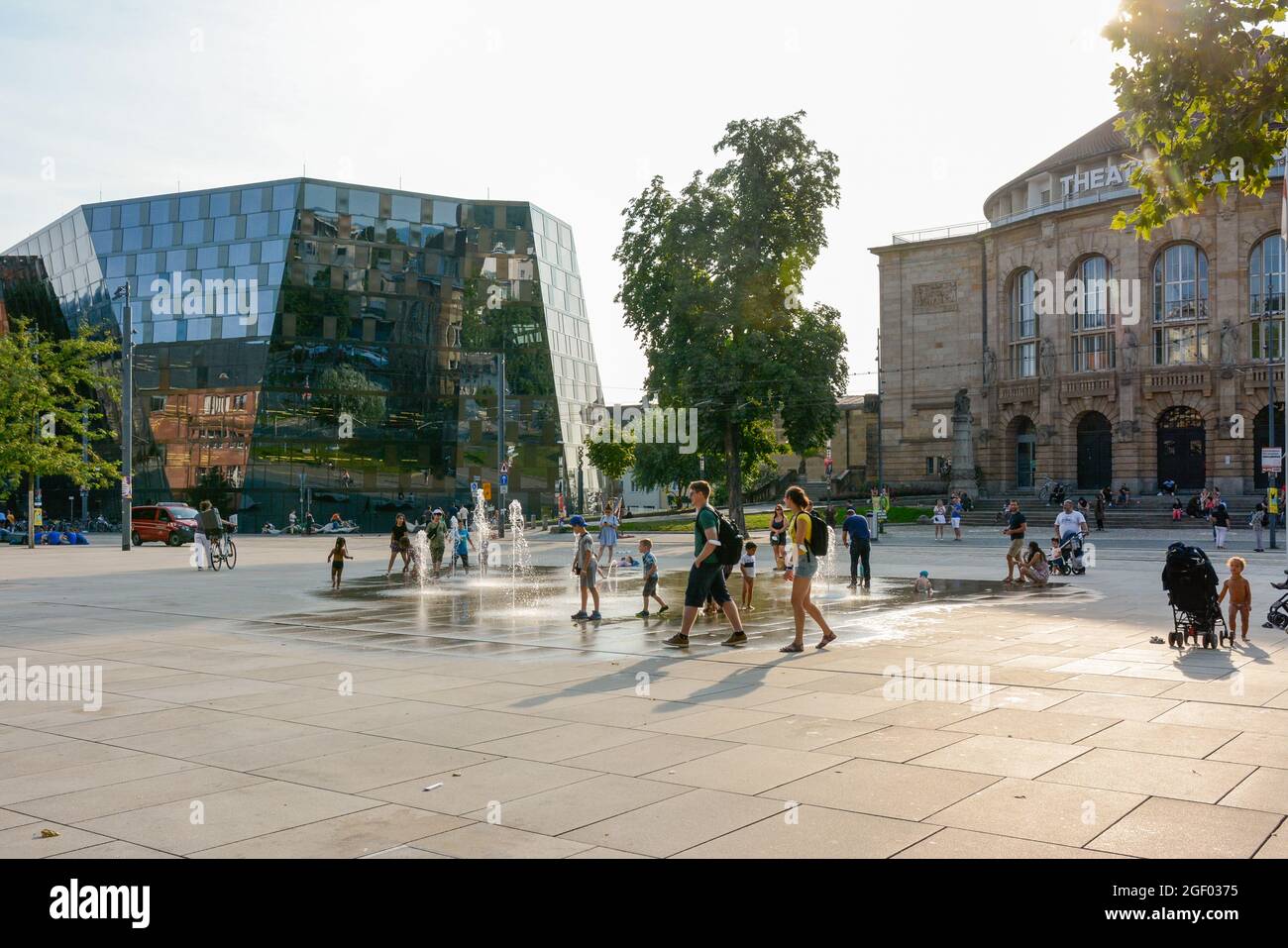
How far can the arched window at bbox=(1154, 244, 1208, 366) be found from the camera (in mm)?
59531

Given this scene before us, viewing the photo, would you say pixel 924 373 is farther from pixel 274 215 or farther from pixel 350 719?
pixel 350 719

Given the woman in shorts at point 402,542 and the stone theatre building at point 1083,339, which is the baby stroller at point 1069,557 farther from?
the stone theatre building at point 1083,339

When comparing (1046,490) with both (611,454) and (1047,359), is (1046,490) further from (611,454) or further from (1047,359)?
(611,454)

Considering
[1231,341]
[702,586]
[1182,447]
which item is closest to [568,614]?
[702,586]

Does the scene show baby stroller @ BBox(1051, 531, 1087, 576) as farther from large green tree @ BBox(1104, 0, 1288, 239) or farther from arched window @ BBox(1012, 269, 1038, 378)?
arched window @ BBox(1012, 269, 1038, 378)

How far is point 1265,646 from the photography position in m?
12.4

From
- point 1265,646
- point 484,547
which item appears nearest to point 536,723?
point 1265,646

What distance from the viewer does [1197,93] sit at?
28.8ft

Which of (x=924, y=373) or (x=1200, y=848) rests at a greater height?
(x=924, y=373)

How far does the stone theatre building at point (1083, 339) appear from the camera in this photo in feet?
190

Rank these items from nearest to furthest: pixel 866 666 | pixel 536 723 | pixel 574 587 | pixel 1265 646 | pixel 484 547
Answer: pixel 536 723, pixel 866 666, pixel 1265 646, pixel 574 587, pixel 484 547

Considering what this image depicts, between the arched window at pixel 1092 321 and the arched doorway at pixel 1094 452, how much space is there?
306 cm

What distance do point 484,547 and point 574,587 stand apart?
13223 millimetres
